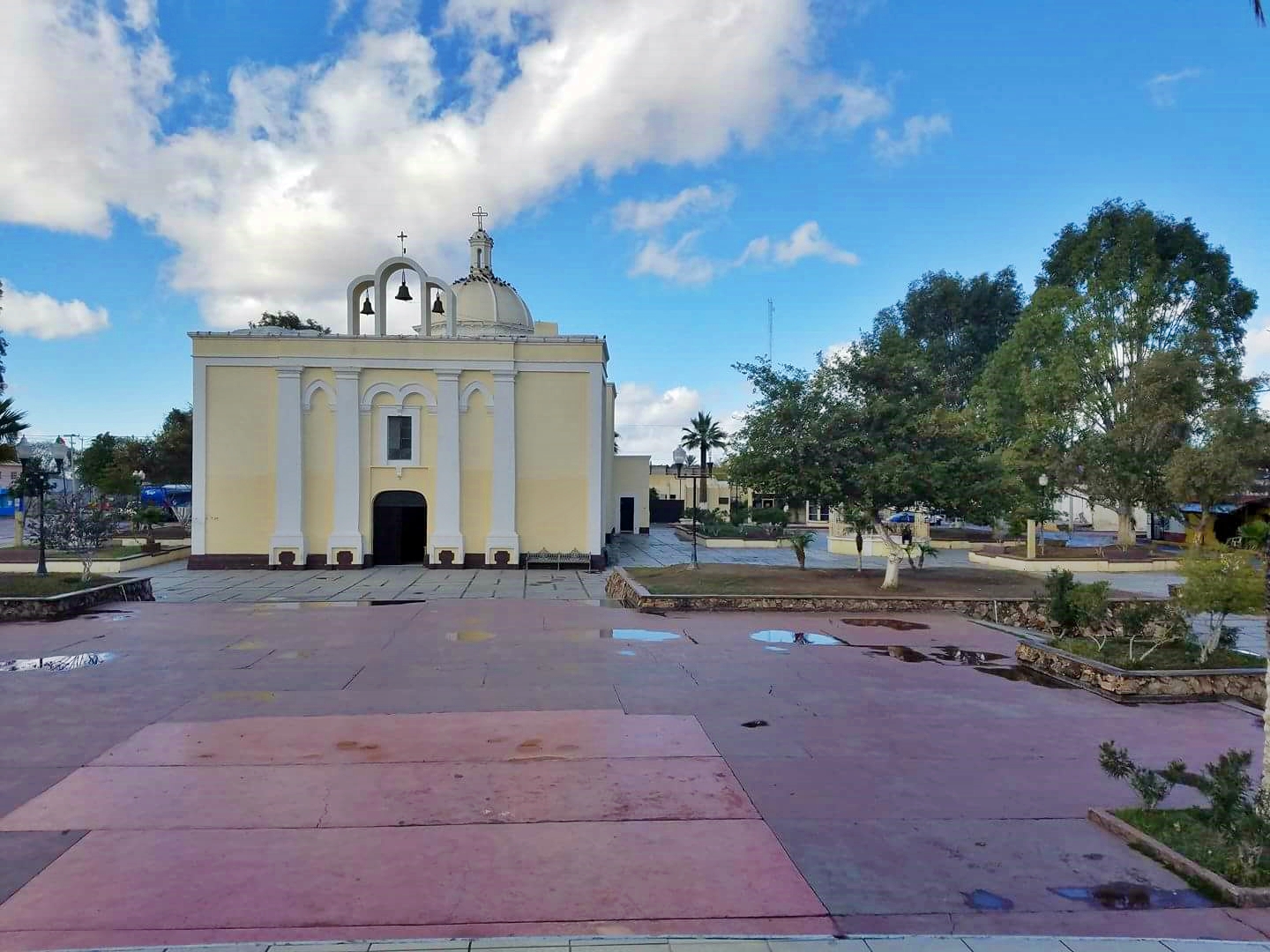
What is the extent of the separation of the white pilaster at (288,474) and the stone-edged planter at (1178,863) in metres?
27.8

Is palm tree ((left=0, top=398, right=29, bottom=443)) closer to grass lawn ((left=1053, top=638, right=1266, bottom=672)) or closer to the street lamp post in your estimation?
the street lamp post

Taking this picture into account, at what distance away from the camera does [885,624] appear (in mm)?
15508

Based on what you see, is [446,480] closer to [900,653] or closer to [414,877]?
[900,653]

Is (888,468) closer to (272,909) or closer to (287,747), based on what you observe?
(287,747)

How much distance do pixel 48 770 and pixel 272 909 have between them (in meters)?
3.70

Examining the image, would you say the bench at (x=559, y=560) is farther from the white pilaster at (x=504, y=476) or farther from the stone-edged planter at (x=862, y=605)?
the stone-edged planter at (x=862, y=605)

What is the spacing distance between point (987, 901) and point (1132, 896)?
90 centimetres

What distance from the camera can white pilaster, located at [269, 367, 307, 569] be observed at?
95.9 ft

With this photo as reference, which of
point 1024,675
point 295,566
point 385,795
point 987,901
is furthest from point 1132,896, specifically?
point 295,566

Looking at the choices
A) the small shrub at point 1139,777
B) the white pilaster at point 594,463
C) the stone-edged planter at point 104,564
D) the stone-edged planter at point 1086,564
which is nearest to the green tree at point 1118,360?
the stone-edged planter at point 1086,564

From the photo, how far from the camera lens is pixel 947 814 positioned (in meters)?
6.11

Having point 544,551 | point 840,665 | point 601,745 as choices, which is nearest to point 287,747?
point 601,745

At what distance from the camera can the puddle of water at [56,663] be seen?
10.9 metres

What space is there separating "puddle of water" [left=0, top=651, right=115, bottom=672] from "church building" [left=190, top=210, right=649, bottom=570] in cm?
1784
